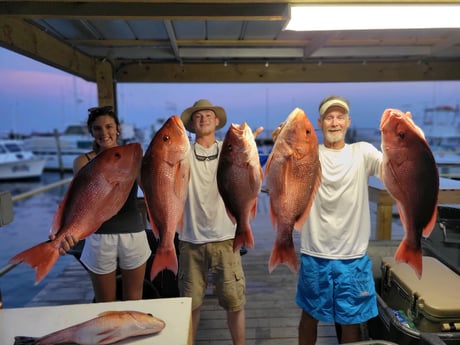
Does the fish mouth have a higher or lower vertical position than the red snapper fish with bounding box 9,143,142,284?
higher

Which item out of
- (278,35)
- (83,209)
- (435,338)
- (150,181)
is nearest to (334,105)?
(150,181)

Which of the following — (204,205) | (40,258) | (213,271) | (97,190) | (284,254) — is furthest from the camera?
(213,271)

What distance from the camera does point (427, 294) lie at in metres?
2.06

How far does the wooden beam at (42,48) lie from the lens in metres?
2.25

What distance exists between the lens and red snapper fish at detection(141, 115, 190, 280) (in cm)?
137

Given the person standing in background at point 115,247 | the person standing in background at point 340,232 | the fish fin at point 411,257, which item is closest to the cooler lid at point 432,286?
the person standing in background at point 340,232

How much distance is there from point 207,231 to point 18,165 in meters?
25.3

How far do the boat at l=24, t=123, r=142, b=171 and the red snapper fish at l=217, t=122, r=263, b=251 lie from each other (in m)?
25.0

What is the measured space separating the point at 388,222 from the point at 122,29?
304cm

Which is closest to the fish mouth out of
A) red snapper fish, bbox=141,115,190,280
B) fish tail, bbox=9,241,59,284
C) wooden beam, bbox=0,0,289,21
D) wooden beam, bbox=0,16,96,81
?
wooden beam, bbox=0,0,289,21

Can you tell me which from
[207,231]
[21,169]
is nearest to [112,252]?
[207,231]

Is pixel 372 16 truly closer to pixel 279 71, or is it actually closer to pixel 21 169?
pixel 279 71

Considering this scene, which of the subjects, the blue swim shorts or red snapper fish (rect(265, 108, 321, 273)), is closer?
red snapper fish (rect(265, 108, 321, 273))

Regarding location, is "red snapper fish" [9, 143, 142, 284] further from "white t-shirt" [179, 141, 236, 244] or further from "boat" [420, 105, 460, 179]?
"boat" [420, 105, 460, 179]
